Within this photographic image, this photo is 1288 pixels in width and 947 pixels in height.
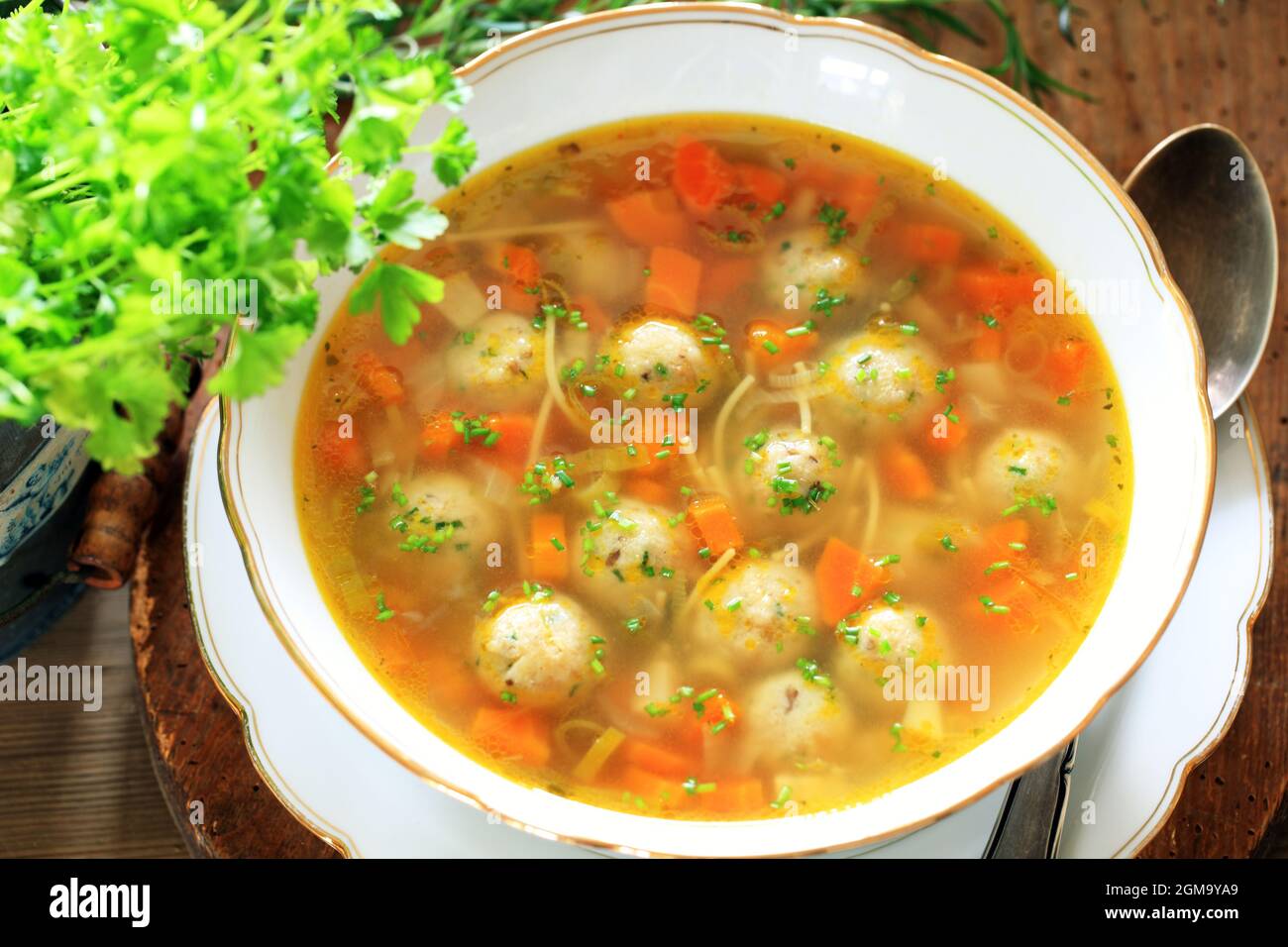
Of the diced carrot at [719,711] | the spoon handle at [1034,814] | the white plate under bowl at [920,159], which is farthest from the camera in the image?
the diced carrot at [719,711]

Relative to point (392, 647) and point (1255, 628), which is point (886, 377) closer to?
point (1255, 628)

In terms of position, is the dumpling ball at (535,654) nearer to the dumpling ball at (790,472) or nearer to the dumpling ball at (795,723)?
the dumpling ball at (795,723)

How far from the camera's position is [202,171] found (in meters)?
1.41

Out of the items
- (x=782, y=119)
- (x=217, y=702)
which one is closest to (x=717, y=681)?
(x=217, y=702)

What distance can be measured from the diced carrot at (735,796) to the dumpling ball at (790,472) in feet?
1.64

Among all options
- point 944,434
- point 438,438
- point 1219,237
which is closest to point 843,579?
point 944,434

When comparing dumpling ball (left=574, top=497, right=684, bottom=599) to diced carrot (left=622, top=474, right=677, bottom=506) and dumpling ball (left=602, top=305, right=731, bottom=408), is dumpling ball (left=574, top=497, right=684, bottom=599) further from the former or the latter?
dumpling ball (left=602, top=305, right=731, bottom=408)

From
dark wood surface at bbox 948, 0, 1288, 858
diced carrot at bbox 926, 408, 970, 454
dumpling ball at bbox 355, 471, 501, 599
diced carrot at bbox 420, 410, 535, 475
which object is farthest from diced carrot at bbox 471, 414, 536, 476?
dark wood surface at bbox 948, 0, 1288, 858

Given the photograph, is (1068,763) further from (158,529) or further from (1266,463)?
(158,529)

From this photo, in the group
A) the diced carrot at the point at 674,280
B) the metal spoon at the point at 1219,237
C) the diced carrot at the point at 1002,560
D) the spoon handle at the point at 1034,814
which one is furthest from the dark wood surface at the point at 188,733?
the metal spoon at the point at 1219,237

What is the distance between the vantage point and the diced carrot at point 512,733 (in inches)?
79.8

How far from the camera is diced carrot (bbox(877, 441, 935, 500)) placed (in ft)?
7.34

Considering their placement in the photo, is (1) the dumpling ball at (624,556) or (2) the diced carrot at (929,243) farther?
(2) the diced carrot at (929,243)

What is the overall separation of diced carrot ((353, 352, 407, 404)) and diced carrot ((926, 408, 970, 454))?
3.28ft
